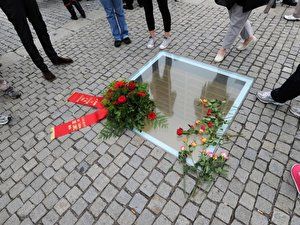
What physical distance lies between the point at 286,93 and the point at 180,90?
57.9 inches

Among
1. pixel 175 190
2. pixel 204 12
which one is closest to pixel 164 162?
pixel 175 190

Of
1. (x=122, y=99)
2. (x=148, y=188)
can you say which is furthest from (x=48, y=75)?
(x=148, y=188)

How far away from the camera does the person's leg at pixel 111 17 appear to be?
174 inches

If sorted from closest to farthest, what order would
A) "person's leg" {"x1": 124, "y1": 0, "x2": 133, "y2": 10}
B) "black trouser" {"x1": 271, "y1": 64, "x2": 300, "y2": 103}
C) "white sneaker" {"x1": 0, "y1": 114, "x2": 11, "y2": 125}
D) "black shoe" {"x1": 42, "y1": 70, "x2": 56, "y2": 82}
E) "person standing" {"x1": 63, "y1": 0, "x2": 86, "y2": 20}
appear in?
Result: "black trouser" {"x1": 271, "y1": 64, "x2": 300, "y2": 103} → "white sneaker" {"x1": 0, "y1": 114, "x2": 11, "y2": 125} → "black shoe" {"x1": 42, "y1": 70, "x2": 56, "y2": 82} → "person standing" {"x1": 63, "y1": 0, "x2": 86, "y2": 20} → "person's leg" {"x1": 124, "y1": 0, "x2": 133, "y2": 10}

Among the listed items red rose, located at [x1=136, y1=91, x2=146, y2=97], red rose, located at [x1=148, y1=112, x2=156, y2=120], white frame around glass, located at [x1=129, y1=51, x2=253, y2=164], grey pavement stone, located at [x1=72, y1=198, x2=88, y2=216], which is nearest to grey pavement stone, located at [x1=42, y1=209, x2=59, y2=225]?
grey pavement stone, located at [x1=72, y1=198, x2=88, y2=216]

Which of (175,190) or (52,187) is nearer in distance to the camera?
(175,190)

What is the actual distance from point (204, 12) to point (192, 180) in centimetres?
475

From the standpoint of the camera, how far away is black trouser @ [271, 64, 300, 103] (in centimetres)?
279

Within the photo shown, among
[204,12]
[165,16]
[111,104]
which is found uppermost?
[165,16]

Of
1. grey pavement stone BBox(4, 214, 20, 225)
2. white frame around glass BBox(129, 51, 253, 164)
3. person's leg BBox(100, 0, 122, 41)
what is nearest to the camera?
grey pavement stone BBox(4, 214, 20, 225)

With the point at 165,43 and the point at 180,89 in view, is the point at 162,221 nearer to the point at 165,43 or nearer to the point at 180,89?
the point at 180,89

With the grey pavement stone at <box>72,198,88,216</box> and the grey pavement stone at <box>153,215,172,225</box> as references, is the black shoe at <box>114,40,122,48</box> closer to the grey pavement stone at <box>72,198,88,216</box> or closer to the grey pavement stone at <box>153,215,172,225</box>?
the grey pavement stone at <box>72,198,88,216</box>

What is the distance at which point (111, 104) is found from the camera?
318cm

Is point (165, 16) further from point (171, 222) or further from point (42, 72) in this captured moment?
point (171, 222)
